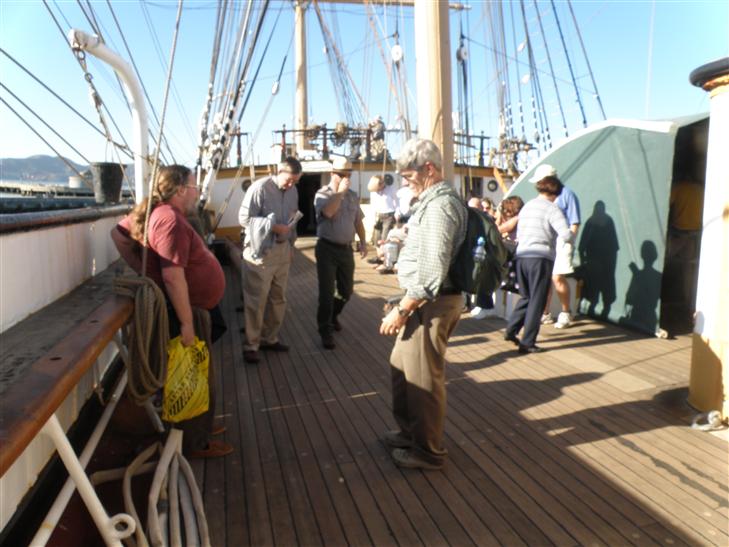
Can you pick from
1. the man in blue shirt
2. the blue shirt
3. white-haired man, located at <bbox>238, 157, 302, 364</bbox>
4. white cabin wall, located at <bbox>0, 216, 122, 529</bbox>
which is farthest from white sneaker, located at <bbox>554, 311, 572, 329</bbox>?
white cabin wall, located at <bbox>0, 216, 122, 529</bbox>

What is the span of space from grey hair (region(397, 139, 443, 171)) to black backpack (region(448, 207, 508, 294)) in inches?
11.1

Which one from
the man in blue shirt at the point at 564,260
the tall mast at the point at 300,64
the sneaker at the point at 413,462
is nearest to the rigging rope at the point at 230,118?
the man in blue shirt at the point at 564,260

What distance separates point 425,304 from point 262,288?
6.85 ft

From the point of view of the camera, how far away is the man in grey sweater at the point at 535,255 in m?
4.55

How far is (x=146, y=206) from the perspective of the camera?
2.68 metres

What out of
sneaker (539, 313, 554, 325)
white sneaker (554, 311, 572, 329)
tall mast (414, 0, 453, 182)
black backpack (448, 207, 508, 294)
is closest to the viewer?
black backpack (448, 207, 508, 294)

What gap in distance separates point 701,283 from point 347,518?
7.87ft

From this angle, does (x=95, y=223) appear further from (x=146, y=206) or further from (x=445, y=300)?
(x=445, y=300)

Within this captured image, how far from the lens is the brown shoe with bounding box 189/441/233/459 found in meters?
2.88

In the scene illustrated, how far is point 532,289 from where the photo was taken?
456 centimetres

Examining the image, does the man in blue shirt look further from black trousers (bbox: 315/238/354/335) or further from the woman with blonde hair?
the woman with blonde hair

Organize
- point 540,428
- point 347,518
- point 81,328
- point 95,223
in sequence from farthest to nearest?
1. point 95,223
2. point 540,428
3. point 347,518
4. point 81,328

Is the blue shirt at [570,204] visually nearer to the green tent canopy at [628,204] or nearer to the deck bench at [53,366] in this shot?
the green tent canopy at [628,204]

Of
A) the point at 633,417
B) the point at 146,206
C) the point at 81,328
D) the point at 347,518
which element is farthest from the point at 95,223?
the point at 633,417
